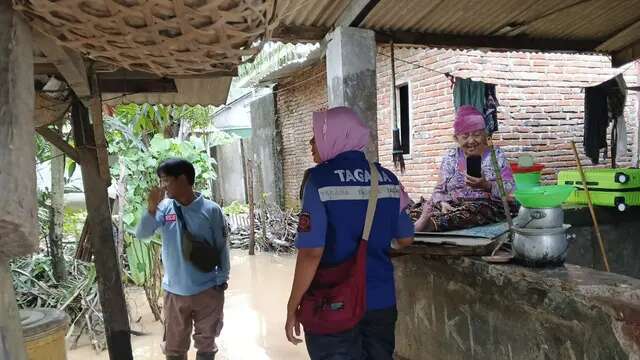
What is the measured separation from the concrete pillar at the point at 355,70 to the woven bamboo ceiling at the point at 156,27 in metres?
2.55

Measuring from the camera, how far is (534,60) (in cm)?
698

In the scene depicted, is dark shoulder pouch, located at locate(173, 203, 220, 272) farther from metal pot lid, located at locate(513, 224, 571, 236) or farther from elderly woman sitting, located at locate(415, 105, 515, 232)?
metal pot lid, located at locate(513, 224, 571, 236)

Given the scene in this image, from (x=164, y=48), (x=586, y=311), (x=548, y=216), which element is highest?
(x=164, y=48)

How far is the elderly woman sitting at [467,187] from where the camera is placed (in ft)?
12.3

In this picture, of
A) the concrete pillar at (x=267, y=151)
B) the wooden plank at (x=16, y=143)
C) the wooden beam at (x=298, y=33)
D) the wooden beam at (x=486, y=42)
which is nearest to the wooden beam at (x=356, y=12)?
the wooden beam at (x=298, y=33)

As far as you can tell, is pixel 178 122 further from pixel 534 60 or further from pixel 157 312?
pixel 534 60

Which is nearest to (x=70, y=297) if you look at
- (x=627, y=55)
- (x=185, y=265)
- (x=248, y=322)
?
(x=248, y=322)

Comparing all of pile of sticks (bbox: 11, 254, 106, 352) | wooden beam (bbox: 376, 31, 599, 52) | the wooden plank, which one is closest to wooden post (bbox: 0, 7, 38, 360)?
the wooden plank

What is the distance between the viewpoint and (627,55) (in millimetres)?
5578

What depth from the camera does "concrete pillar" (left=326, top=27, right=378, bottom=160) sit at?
13.0 feet

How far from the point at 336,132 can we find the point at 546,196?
1.12m

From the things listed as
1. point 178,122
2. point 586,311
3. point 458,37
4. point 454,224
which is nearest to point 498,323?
point 586,311

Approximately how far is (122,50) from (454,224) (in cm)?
297

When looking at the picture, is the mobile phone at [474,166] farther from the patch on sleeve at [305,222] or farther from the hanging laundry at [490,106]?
the patch on sleeve at [305,222]
